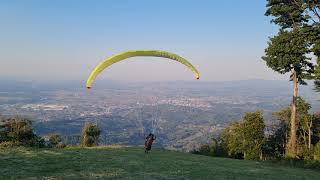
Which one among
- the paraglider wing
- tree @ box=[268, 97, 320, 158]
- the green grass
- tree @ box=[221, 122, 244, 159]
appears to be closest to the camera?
the green grass

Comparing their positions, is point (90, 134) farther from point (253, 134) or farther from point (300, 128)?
point (300, 128)

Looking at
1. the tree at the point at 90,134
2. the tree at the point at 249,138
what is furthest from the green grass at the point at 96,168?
the tree at the point at 249,138

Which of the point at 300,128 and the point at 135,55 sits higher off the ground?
the point at 135,55

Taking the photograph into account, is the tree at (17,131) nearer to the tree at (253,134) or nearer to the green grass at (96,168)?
the green grass at (96,168)

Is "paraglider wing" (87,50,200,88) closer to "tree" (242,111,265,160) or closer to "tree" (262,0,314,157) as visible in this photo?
"tree" (262,0,314,157)

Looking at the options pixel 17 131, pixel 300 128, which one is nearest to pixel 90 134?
pixel 17 131

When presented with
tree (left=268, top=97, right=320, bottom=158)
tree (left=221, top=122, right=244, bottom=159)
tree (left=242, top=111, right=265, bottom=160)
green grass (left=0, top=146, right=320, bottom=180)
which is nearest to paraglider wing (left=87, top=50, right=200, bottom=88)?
green grass (left=0, top=146, right=320, bottom=180)
